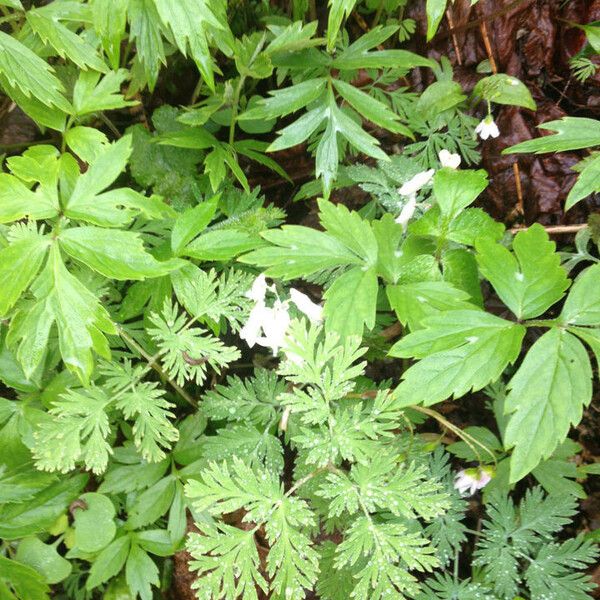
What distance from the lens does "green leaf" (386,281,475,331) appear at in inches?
56.9

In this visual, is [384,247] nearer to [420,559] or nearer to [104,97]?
[420,559]

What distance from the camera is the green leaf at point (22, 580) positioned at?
182 centimetres

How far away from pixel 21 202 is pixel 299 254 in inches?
32.7

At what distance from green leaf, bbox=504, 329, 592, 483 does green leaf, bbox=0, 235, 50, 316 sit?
4.33 ft

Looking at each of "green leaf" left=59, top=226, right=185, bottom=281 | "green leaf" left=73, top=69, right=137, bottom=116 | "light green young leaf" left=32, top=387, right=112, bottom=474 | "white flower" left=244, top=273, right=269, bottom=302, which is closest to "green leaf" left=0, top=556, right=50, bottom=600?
"light green young leaf" left=32, top=387, right=112, bottom=474

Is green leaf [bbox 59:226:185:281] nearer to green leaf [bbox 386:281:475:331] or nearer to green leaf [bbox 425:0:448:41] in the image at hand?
green leaf [bbox 386:281:475:331]

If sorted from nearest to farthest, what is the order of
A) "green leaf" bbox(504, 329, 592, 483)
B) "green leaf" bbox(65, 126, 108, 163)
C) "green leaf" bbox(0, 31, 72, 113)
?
"green leaf" bbox(504, 329, 592, 483), "green leaf" bbox(0, 31, 72, 113), "green leaf" bbox(65, 126, 108, 163)

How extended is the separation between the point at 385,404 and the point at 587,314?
1.85ft

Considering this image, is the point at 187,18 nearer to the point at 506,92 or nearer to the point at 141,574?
the point at 506,92

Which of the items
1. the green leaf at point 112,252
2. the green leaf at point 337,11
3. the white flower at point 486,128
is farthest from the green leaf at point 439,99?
the green leaf at point 112,252

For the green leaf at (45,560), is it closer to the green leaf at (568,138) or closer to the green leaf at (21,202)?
the green leaf at (21,202)

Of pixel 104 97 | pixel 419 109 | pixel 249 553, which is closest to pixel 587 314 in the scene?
pixel 249 553

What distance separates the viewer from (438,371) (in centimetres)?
134

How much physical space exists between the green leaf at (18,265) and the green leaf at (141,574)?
1053 millimetres
